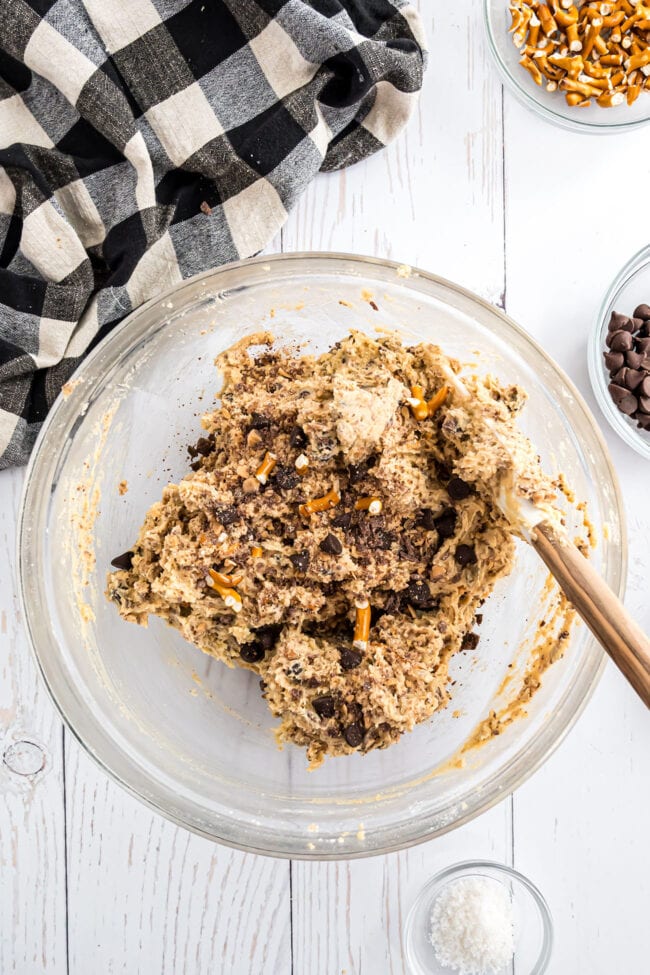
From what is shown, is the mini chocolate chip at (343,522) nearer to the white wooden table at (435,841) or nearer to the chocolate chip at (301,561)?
the chocolate chip at (301,561)

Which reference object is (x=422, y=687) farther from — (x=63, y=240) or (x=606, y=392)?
(x=63, y=240)

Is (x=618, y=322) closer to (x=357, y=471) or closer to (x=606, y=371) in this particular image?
(x=606, y=371)

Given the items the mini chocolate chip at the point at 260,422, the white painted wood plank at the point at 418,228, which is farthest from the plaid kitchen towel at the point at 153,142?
the mini chocolate chip at the point at 260,422

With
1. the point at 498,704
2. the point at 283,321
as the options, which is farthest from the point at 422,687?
the point at 283,321

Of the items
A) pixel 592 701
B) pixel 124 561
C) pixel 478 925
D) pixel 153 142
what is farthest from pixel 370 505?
pixel 478 925

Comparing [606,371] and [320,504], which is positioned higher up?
[320,504]

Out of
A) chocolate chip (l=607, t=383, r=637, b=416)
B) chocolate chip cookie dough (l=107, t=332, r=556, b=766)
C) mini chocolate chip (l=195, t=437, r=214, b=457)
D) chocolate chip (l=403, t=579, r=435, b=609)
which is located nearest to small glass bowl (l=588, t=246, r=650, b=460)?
chocolate chip (l=607, t=383, r=637, b=416)

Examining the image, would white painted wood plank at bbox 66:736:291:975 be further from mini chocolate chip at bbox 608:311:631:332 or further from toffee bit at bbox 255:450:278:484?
mini chocolate chip at bbox 608:311:631:332

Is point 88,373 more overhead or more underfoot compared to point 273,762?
more overhead
